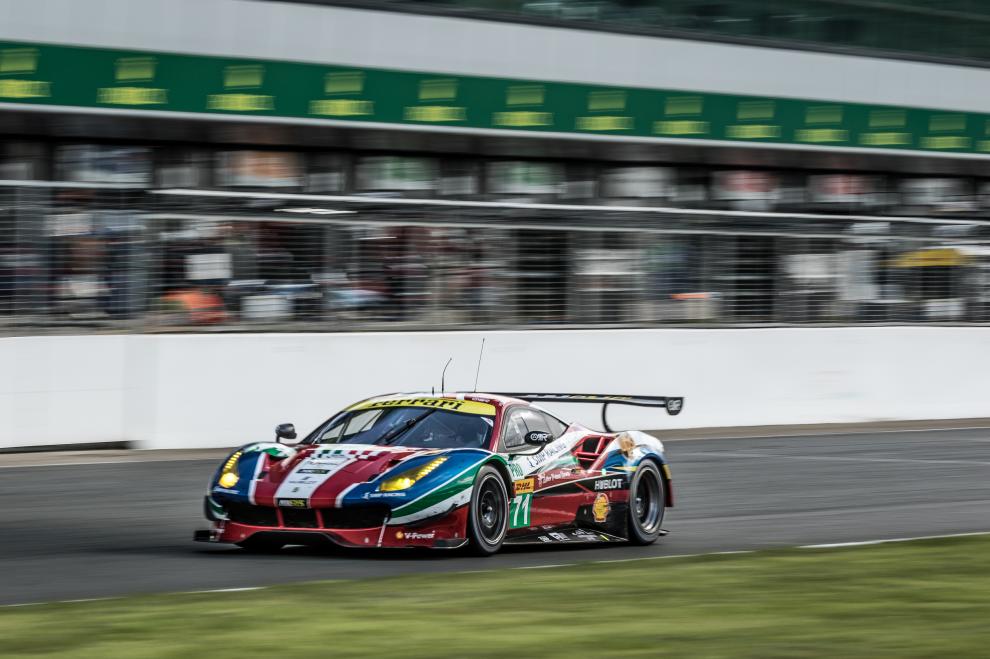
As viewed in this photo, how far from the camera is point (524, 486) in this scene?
1000cm

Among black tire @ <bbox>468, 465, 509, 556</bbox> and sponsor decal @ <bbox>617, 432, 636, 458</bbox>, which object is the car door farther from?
sponsor decal @ <bbox>617, 432, 636, 458</bbox>

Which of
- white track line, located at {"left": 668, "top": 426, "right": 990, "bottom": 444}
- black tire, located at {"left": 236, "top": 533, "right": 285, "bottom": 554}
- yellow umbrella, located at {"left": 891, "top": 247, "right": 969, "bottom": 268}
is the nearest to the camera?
black tire, located at {"left": 236, "top": 533, "right": 285, "bottom": 554}

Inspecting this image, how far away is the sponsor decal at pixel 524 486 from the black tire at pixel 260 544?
1424mm

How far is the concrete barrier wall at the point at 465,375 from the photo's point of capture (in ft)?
53.6

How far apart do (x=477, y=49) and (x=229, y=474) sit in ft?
41.6

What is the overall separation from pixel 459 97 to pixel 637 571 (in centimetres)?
1324

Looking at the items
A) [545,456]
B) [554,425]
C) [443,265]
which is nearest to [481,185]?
[443,265]

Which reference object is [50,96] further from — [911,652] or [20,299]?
[911,652]

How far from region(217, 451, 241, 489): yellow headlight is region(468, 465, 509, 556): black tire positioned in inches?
54.2

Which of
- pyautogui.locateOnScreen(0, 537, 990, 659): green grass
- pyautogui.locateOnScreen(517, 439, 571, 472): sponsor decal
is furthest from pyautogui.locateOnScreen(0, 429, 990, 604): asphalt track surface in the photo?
pyautogui.locateOnScreen(0, 537, 990, 659): green grass

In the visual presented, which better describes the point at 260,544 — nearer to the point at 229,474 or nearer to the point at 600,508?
the point at 229,474

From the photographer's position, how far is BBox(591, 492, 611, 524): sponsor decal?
10.7 m

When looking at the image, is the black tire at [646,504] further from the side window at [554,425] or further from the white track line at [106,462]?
the white track line at [106,462]

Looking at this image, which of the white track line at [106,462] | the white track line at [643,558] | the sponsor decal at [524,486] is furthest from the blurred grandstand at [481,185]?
the white track line at [643,558]
